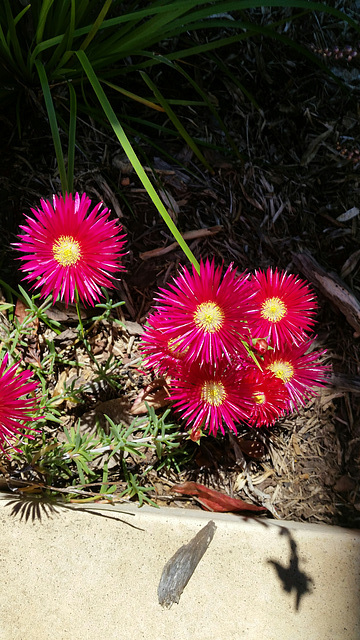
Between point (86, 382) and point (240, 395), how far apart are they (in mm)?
436

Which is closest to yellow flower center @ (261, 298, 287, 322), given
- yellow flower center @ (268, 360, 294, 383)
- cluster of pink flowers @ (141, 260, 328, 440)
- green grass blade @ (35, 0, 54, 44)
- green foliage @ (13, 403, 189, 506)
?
cluster of pink flowers @ (141, 260, 328, 440)

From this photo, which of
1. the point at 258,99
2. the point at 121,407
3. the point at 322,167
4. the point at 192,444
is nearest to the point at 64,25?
the point at 258,99

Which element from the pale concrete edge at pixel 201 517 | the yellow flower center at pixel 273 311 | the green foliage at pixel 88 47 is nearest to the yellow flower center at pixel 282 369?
the yellow flower center at pixel 273 311

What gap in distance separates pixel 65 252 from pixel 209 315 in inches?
11.1

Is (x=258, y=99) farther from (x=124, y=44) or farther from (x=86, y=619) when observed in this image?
(x=86, y=619)

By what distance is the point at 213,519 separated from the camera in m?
1.12

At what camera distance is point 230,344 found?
947 millimetres

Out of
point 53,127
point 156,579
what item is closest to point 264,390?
point 156,579

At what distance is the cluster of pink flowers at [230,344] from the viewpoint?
935mm

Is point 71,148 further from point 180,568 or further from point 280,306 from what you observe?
point 180,568

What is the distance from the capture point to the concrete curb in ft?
3.32

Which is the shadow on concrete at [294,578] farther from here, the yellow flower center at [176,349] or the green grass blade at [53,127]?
the green grass blade at [53,127]

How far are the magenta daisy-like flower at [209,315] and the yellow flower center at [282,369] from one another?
0.17 m

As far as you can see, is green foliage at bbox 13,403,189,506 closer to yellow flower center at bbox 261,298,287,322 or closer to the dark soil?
the dark soil
